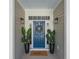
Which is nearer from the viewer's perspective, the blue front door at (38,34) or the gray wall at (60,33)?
the gray wall at (60,33)

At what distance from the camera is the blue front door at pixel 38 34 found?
9570mm

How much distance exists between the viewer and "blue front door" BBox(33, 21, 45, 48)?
957 centimetres

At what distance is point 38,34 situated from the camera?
9844 millimetres

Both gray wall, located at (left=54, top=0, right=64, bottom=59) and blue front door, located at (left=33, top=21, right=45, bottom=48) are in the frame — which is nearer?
gray wall, located at (left=54, top=0, right=64, bottom=59)

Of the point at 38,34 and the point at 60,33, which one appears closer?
the point at 60,33

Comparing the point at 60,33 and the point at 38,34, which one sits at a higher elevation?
the point at 60,33
